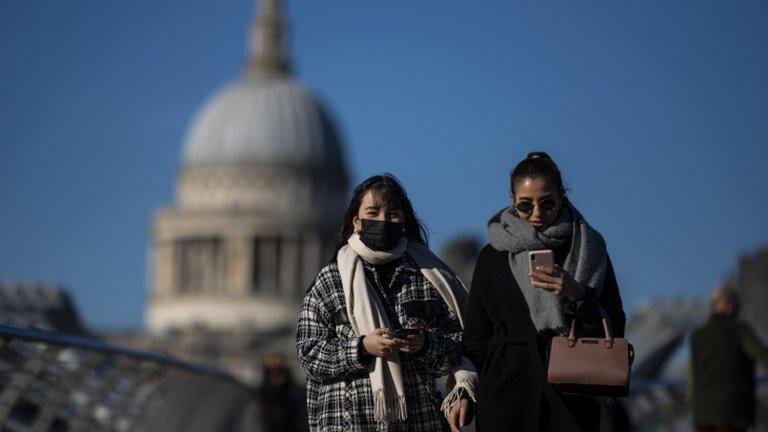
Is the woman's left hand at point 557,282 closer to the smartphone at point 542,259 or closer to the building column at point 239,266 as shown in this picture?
the smartphone at point 542,259

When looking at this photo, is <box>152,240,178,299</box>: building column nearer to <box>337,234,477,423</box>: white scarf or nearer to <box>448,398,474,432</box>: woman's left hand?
<box>337,234,477,423</box>: white scarf

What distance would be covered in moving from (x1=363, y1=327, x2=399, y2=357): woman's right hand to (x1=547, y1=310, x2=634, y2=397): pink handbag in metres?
0.62

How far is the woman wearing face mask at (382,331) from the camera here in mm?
7109

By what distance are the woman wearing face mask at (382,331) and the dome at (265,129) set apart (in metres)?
112

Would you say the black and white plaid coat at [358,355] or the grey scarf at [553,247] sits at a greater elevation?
the grey scarf at [553,247]

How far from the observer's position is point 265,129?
4771 inches

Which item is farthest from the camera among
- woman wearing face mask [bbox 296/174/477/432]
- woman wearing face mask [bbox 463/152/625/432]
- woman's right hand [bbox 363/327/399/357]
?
woman wearing face mask [bbox 296/174/477/432]

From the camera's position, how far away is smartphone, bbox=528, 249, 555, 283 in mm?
6789

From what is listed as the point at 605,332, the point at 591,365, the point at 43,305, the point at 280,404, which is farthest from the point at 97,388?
the point at 43,305

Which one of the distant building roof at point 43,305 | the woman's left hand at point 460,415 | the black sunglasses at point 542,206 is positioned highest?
the black sunglasses at point 542,206

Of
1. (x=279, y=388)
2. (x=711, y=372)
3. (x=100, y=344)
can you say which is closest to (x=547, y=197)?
(x=711, y=372)

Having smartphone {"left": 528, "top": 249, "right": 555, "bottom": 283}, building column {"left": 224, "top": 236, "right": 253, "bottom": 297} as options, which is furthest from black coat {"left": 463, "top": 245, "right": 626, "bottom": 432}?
building column {"left": 224, "top": 236, "right": 253, "bottom": 297}

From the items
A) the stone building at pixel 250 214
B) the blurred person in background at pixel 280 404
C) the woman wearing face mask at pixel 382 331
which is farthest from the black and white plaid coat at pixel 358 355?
the stone building at pixel 250 214

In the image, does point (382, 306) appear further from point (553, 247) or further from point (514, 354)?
point (553, 247)
